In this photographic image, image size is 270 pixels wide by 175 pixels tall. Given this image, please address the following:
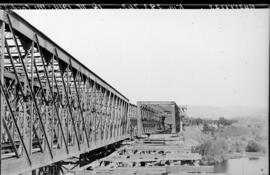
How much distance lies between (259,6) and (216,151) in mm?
71248

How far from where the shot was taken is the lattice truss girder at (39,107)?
346 inches

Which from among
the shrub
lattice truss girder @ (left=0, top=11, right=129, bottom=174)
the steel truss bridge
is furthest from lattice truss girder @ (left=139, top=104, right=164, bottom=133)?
the steel truss bridge

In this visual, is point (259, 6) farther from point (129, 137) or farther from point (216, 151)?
point (216, 151)

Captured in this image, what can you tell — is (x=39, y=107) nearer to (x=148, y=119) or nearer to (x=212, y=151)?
(x=148, y=119)

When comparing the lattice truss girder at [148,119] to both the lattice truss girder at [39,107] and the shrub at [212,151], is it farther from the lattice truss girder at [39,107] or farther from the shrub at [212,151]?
the lattice truss girder at [39,107]

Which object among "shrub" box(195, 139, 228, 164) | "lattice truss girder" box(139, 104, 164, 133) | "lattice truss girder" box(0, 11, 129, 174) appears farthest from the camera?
"shrub" box(195, 139, 228, 164)

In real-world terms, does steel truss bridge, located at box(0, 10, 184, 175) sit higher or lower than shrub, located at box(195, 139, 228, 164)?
higher

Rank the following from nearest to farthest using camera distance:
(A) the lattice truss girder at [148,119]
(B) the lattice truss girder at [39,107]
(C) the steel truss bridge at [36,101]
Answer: (C) the steel truss bridge at [36,101] < (B) the lattice truss girder at [39,107] < (A) the lattice truss girder at [148,119]

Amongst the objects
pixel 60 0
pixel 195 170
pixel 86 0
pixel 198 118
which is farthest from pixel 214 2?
pixel 198 118

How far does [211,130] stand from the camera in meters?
104

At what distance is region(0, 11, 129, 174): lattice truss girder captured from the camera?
8.78m

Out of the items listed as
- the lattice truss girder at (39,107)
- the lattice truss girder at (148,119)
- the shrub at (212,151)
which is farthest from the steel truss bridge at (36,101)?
the shrub at (212,151)

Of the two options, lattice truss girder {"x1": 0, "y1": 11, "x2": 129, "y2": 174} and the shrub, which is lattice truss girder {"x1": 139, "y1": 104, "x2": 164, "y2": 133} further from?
lattice truss girder {"x1": 0, "y1": 11, "x2": 129, "y2": 174}

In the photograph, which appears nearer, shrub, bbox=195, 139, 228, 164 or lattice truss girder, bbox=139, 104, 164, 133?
lattice truss girder, bbox=139, 104, 164, 133
